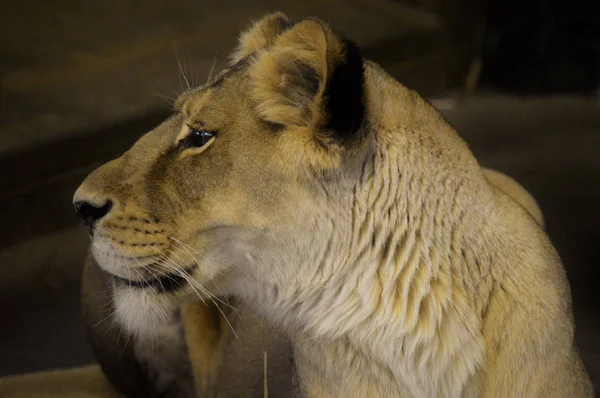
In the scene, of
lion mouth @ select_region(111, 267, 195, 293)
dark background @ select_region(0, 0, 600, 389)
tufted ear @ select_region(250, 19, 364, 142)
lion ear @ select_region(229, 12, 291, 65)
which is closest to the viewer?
tufted ear @ select_region(250, 19, 364, 142)

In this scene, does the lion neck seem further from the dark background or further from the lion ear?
the dark background

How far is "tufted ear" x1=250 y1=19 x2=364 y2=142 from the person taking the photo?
1688 mm

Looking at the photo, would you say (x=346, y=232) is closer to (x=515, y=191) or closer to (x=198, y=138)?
(x=198, y=138)

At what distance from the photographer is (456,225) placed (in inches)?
73.6

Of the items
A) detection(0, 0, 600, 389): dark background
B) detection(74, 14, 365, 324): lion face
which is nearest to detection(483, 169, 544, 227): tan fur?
detection(0, 0, 600, 389): dark background

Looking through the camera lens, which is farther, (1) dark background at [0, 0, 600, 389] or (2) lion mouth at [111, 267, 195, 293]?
(1) dark background at [0, 0, 600, 389]

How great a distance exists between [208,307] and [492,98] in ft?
10.3

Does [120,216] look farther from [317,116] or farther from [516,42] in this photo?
[516,42]

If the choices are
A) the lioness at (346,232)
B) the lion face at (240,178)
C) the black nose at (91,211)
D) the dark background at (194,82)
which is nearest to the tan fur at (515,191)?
the dark background at (194,82)

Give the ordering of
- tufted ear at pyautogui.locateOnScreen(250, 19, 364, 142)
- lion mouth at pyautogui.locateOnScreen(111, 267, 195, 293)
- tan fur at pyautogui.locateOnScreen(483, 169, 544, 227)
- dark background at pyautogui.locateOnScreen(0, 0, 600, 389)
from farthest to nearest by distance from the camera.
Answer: dark background at pyautogui.locateOnScreen(0, 0, 600, 389)
tan fur at pyautogui.locateOnScreen(483, 169, 544, 227)
lion mouth at pyautogui.locateOnScreen(111, 267, 195, 293)
tufted ear at pyautogui.locateOnScreen(250, 19, 364, 142)

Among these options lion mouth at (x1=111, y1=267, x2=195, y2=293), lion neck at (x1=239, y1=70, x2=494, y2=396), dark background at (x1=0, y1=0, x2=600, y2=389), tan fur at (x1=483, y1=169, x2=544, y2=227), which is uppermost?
lion neck at (x1=239, y1=70, x2=494, y2=396)

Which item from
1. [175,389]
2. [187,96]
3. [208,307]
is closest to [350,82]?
[187,96]

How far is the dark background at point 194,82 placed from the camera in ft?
12.9

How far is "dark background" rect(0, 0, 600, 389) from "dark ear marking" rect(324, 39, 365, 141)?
72.5 inches
